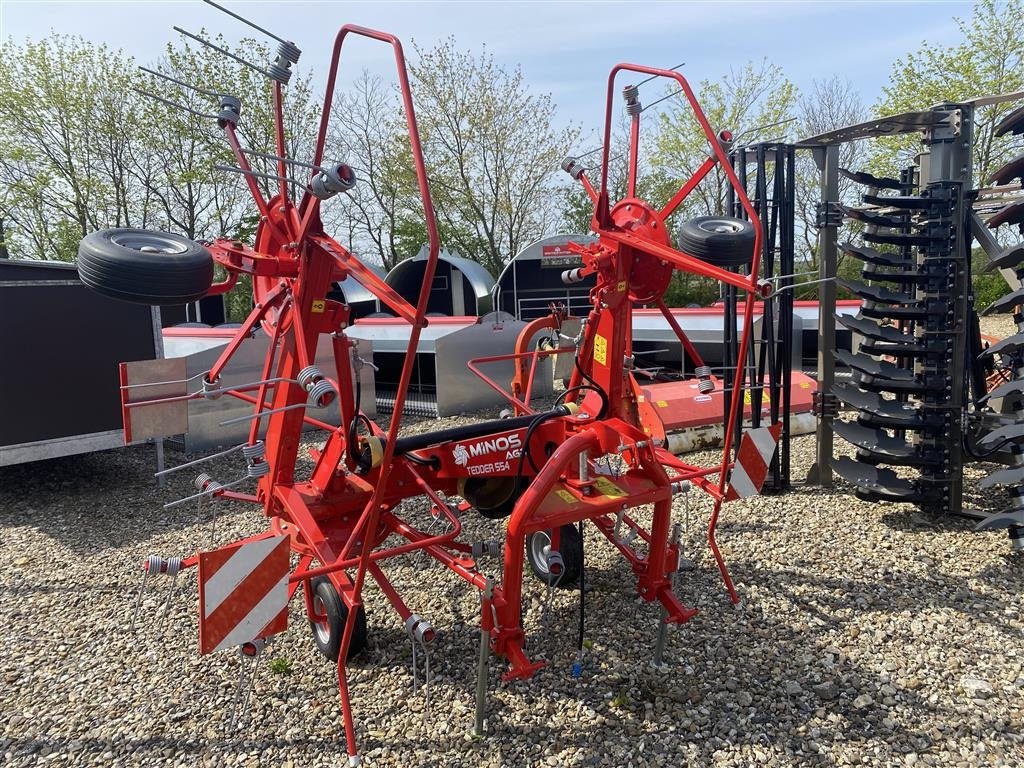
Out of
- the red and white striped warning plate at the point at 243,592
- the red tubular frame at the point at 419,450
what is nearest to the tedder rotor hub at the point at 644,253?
the red tubular frame at the point at 419,450

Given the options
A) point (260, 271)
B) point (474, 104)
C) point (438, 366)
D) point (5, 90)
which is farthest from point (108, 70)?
point (260, 271)

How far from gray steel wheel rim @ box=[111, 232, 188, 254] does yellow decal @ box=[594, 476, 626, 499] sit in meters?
2.33

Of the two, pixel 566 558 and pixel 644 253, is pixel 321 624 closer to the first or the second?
pixel 566 558

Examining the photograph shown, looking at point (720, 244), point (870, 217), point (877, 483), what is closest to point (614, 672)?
point (720, 244)

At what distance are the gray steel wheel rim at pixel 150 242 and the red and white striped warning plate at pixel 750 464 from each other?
3.09m

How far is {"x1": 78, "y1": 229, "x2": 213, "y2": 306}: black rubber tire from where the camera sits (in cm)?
282

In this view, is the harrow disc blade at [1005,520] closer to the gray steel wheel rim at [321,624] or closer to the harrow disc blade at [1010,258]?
the harrow disc blade at [1010,258]

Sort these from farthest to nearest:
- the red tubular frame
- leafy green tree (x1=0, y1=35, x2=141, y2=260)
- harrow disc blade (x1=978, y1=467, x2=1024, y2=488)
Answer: leafy green tree (x1=0, y1=35, x2=141, y2=260)
harrow disc blade (x1=978, y1=467, x2=1024, y2=488)
the red tubular frame

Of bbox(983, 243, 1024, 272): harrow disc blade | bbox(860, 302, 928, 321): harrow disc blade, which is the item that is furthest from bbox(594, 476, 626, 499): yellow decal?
bbox(983, 243, 1024, 272): harrow disc blade

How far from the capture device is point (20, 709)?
3.35 metres

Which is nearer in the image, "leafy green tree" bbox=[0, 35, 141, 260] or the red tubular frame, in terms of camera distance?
the red tubular frame

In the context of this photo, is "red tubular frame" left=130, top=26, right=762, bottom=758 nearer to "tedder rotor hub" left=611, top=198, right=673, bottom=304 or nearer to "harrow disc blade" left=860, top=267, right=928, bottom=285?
"tedder rotor hub" left=611, top=198, right=673, bottom=304

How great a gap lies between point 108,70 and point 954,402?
26563mm

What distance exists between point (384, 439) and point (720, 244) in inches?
84.2
